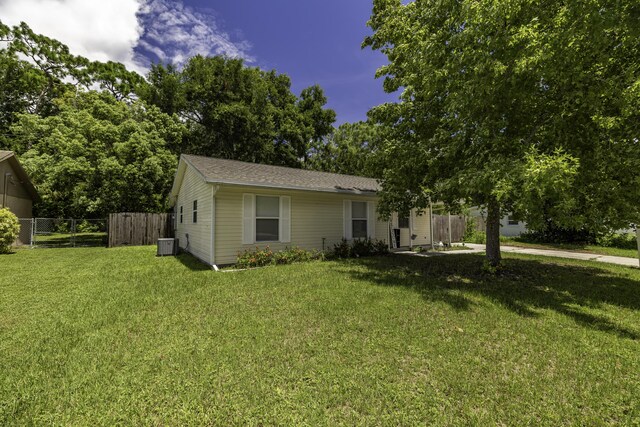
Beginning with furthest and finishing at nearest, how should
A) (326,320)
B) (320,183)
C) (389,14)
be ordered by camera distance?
1. (320,183)
2. (389,14)
3. (326,320)

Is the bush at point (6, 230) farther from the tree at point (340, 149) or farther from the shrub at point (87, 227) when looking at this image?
the tree at point (340, 149)

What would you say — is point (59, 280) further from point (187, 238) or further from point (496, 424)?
point (496, 424)

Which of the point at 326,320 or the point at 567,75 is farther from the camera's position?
the point at 567,75

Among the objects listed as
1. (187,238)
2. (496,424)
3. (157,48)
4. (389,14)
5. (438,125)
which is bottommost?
(496,424)

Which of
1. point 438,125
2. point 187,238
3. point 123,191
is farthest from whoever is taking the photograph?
point 123,191

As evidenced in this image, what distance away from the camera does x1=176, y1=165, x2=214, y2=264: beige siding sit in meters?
9.09

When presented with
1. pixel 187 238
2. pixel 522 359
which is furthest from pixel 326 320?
pixel 187 238

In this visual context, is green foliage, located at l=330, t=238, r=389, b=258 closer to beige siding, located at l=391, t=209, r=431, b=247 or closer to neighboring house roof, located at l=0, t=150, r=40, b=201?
beige siding, located at l=391, t=209, r=431, b=247

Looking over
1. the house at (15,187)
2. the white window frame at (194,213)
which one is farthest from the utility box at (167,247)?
the house at (15,187)

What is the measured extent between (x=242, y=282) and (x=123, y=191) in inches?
591

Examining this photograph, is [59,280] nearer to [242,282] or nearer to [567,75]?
→ [242,282]

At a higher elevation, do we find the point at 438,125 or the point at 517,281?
the point at 438,125

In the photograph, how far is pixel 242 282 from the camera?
21.9ft

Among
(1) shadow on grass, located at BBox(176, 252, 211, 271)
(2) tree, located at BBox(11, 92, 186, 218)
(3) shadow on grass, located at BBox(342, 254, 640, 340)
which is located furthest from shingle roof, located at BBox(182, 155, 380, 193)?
(2) tree, located at BBox(11, 92, 186, 218)
